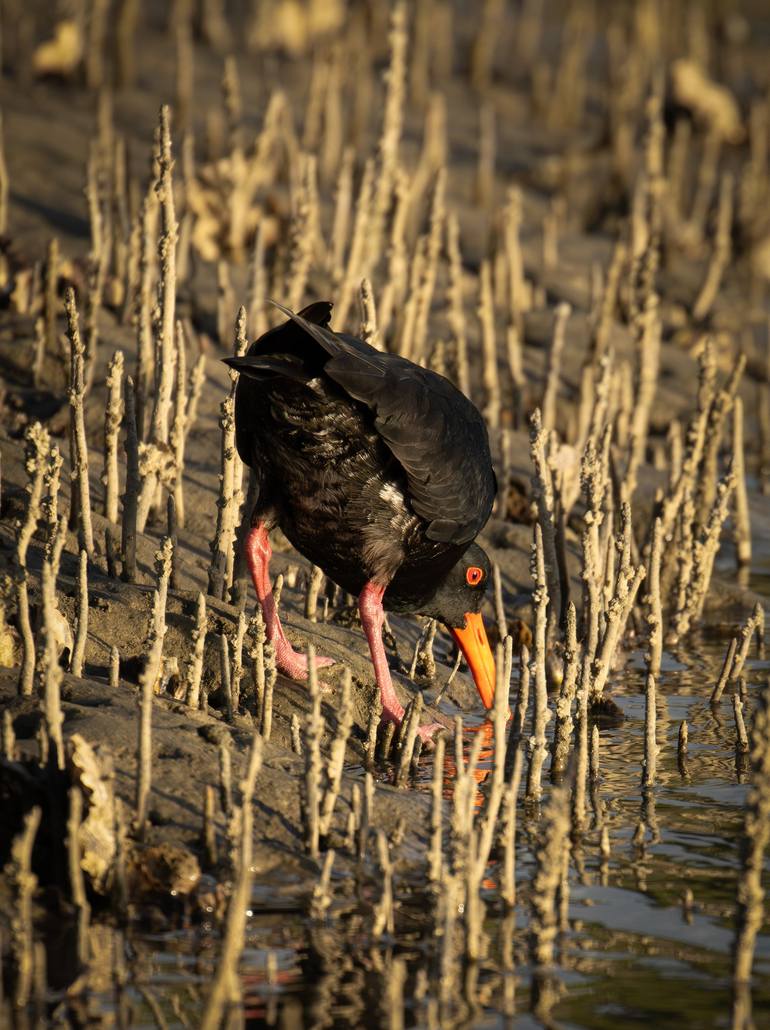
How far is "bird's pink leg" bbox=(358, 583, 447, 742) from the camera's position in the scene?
577 cm

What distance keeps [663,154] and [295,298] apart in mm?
6718

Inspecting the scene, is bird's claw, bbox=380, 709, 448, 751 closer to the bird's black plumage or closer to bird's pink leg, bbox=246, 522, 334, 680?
bird's pink leg, bbox=246, 522, 334, 680

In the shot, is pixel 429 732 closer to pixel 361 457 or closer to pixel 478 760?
pixel 478 760

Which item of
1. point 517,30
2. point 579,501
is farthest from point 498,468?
point 517,30

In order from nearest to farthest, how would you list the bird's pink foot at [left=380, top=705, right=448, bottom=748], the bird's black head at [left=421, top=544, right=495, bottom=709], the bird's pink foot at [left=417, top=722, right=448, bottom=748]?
1. the bird's pink foot at [left=380, top=705, right=448, bottom=748]
2. the bird's pink foot at [left=417, top=722, right=448, bottom=748]
3. the bird's black head at [left=421, top=544, right=495, bottom=709]

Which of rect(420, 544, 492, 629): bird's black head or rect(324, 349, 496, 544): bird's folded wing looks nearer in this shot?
rect(324, 349, 496, 544): bird's folded wing

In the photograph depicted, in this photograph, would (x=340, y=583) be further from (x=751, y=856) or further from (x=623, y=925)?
(x=751, y=856)

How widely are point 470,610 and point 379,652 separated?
69 centimetres

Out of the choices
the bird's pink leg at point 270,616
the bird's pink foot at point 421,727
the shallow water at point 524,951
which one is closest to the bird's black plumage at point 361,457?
the bird's pink leg at point 270,616

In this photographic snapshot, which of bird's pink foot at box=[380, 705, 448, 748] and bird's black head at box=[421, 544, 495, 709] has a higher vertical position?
bird's black head at box=[421, 544, 495, 709]

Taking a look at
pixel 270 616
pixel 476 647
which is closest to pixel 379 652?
pixel 270 616

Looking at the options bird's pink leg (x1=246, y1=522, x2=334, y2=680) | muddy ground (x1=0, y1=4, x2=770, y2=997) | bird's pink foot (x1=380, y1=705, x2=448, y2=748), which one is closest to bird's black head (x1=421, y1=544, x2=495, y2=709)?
muddy ground (x1=0, y1=4, x2=770, y2=997)

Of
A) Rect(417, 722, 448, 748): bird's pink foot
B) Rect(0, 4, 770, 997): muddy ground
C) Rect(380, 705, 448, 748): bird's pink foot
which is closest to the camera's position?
Rect(0, 4, 770, 997): muddy ground

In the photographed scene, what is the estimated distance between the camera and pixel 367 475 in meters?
5.89
